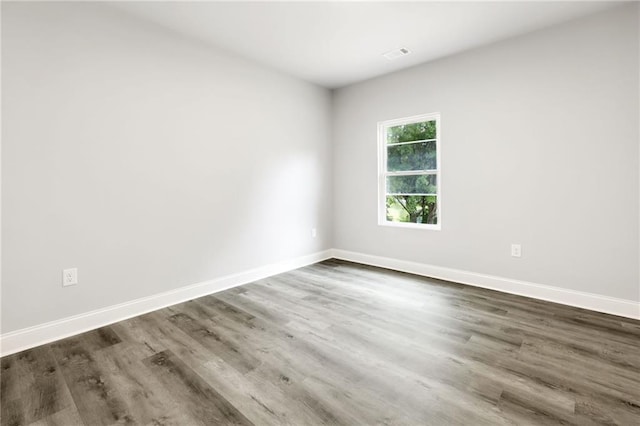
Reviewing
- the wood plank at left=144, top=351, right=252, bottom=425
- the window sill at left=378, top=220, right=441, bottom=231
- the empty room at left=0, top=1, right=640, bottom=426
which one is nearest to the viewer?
the wood plank at left=144, top=351, right=252, bottom=425

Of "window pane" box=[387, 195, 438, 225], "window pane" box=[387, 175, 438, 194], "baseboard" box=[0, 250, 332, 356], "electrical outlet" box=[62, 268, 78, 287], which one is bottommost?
"baseboard" box=[0, 250, 332, 356]

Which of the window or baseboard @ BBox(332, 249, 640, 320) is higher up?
the window

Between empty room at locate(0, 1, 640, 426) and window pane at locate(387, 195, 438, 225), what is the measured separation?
3 cm

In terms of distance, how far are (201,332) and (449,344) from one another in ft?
5.98

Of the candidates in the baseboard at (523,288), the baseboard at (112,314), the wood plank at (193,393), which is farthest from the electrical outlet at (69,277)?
the baseboard at (523,288)

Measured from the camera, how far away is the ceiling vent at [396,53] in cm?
325

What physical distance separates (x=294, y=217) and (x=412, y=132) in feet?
6.30

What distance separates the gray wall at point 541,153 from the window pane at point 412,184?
0.64ft

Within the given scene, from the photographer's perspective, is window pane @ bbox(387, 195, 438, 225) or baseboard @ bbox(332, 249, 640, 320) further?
window pane @ bbox(387, 195, 438, 225)

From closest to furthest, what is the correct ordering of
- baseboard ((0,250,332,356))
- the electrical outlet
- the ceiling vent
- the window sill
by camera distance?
baseboard ((0,250,332,356))
the electrical outlet
the ceiling vent
the window sill

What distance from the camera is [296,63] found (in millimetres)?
3590

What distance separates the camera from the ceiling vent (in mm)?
3246

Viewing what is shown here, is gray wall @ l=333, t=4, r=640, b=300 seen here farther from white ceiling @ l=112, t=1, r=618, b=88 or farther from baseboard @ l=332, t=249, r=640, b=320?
white ceiling @ l=112, t=1, r=618, b=88

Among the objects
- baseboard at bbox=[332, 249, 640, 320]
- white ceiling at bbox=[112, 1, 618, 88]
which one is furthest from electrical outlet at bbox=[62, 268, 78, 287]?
baseboard at bbox=[332, 249, 640, 320]
